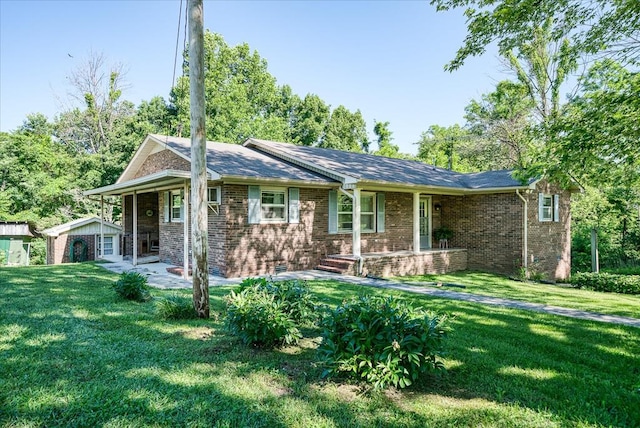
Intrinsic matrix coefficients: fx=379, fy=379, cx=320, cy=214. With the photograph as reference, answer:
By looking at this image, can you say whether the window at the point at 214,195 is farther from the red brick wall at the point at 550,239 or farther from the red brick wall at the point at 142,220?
the red brick wall at the point at 550,239

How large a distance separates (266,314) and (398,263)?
8.88 m

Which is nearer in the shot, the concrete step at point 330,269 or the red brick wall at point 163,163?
the concrete step at point 330,269

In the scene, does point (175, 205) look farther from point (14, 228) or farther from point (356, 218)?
point (14, 228)

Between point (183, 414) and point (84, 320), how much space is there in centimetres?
349

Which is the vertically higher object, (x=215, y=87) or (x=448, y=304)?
(x=215, y=87)

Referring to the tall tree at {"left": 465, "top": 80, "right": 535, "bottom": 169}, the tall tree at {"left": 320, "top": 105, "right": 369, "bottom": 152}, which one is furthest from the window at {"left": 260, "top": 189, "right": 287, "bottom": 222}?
the tall tree at {"left": 320, "top": 105, "right": 369, "bottom": 152}

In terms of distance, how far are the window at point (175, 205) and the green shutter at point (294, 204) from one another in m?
4.10

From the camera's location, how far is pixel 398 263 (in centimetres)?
1240

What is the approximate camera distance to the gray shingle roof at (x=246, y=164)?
33.2 feet

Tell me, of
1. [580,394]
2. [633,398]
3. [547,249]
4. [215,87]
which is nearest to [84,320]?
[580,394]

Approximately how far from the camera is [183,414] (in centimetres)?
280

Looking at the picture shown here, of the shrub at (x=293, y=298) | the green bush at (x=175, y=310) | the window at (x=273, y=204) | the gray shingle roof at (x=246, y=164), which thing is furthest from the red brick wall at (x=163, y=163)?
the shrub at (x=293, y=298)

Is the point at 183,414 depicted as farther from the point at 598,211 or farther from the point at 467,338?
the point at 598,211

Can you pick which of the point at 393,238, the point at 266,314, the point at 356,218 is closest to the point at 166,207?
the point at 356,218
